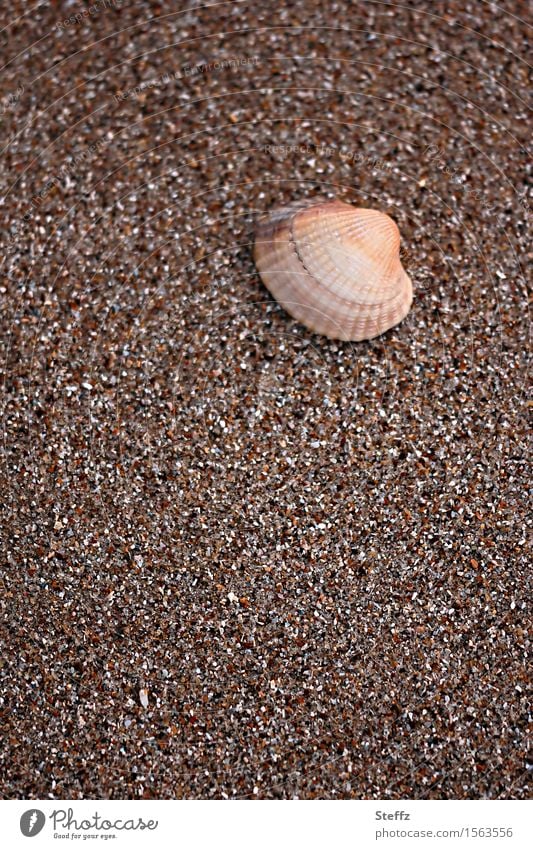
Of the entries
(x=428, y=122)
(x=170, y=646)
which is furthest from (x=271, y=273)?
(x=170, y=646)

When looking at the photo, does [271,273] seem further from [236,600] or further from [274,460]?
[236,600]
